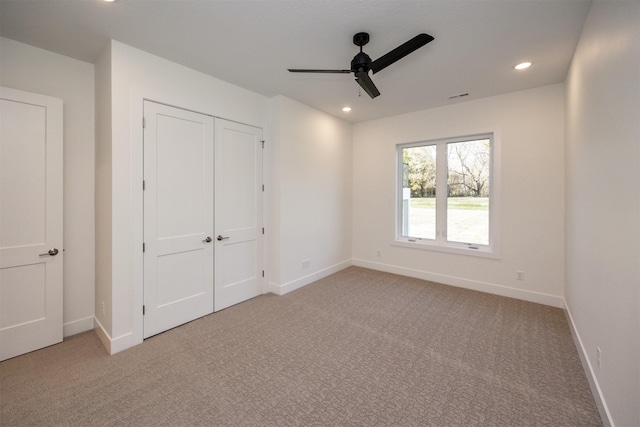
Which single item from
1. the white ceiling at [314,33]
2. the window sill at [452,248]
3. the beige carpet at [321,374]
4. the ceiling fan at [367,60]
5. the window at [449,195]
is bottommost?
the beige carpet at [321,374]

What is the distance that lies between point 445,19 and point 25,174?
3871mm

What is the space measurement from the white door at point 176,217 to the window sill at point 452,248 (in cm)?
320

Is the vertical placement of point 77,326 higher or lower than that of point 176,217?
lower

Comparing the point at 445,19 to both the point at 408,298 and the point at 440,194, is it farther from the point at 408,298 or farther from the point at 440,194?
the point at 408,298

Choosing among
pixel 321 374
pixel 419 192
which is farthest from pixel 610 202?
pixel 419 192

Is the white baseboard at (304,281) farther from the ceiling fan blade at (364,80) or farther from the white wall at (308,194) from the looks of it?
the ceiling fan blade at (364,80)

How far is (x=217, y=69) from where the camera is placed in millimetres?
2949

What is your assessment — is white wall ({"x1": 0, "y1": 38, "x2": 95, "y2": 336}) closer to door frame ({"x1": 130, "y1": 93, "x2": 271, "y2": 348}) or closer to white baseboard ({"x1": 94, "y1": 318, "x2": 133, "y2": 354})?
white baseboard ({"x1": 94, "y1": 318, "x2": 133, "y2": 354})

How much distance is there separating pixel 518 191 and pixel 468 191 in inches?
25.6

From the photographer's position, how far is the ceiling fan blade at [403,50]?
1.92 m

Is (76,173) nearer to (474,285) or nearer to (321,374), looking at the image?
(321,374)

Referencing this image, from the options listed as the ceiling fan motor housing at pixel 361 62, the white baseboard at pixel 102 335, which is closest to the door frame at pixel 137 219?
the white baseboard at pixel 102 335

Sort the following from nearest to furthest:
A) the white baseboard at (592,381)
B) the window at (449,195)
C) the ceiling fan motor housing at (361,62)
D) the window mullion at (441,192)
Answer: the white baseboard at (592,381), the ceiling fan motor housing at (361,62), the window at (449,195), the window mullion at (441,192)

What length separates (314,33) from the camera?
2295 mm
